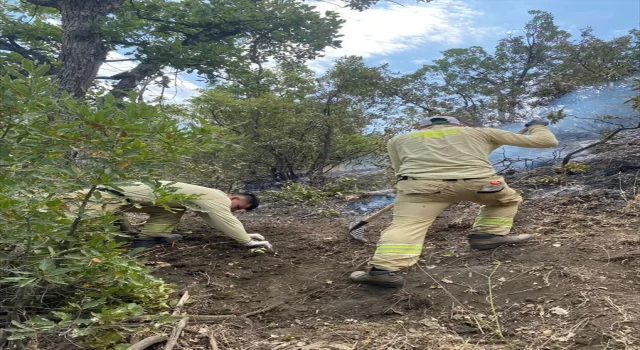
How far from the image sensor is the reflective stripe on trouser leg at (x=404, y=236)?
9.48 feet

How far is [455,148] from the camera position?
325 cm

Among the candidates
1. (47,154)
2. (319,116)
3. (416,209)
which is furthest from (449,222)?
(319,116)

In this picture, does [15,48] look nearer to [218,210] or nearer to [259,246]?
[218,210]

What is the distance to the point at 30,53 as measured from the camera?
9.04 meters

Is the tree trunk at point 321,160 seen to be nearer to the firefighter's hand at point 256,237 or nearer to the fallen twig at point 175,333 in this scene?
the firefighter's hand at point 256,237

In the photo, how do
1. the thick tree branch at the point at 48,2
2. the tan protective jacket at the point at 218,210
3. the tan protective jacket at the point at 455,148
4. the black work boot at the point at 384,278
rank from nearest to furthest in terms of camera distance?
the black work boot at the point at 384,278
the tan protective jacket at the point at 455,148
the tan protective jacket at the point at 218,210
the thick tree branch at the point at 48,2

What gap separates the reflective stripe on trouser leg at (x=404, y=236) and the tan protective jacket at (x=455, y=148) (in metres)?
0.21

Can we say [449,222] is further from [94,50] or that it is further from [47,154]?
[94,50]

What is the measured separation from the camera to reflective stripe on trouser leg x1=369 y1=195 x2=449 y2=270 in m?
2.89

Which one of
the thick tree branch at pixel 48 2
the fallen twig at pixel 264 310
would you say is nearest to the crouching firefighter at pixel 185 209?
the fallen twig at pixel 264 310

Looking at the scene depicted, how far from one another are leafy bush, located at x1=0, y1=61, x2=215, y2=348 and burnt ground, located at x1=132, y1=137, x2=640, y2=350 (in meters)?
0.50

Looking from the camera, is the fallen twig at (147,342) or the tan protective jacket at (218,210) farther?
the tan protective jacket at (218,210)

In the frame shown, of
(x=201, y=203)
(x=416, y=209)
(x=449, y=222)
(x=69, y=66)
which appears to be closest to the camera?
(x=416, y=209)

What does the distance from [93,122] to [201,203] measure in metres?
2.01
